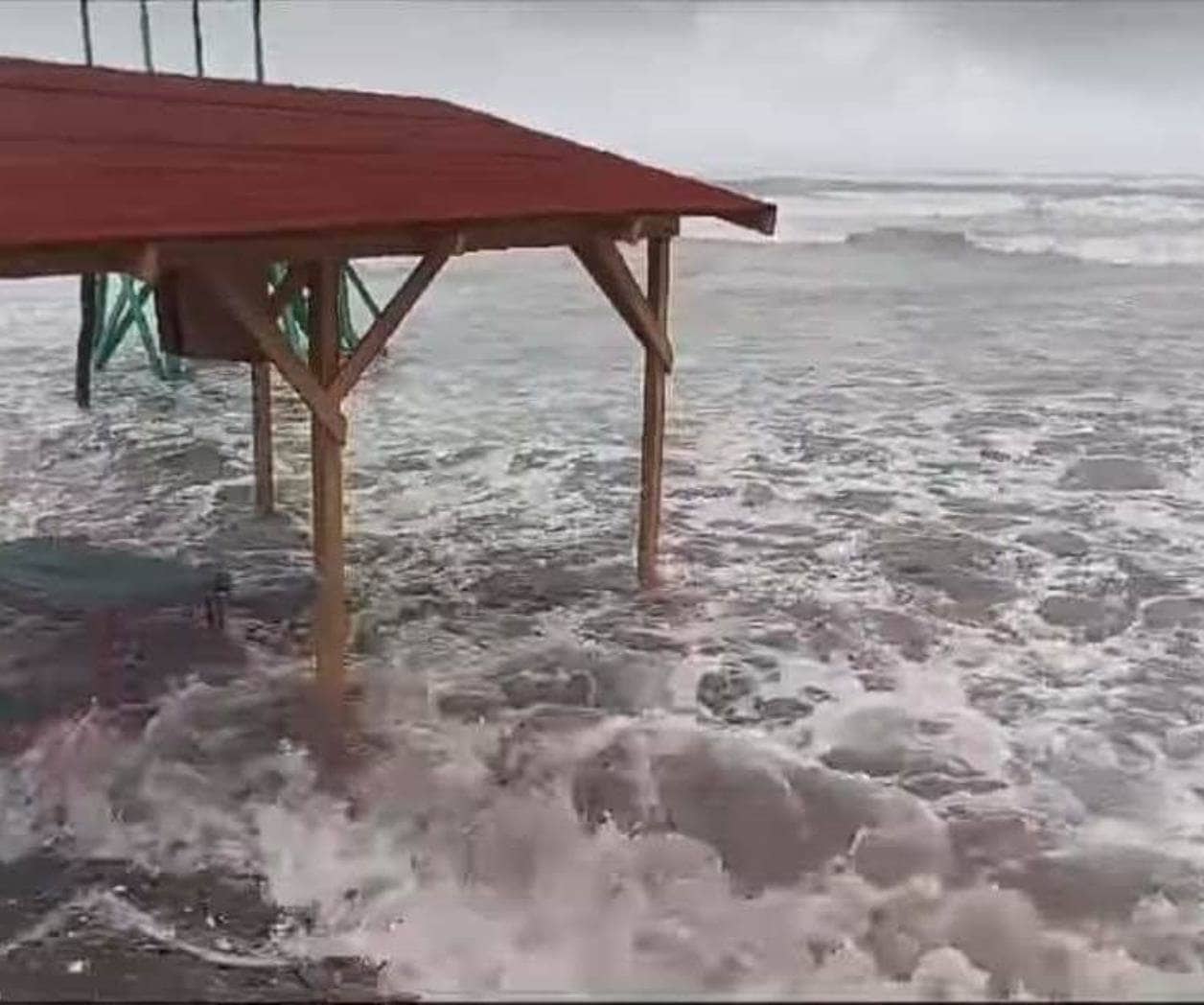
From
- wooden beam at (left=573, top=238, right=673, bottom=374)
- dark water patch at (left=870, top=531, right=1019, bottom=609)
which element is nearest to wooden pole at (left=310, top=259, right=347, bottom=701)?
wooden beam at (left=573, top=238, right=673, bottom=374)

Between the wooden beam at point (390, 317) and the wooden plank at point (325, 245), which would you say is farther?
the wooden beam at point (390, 317)

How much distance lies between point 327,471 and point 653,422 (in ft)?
3.83

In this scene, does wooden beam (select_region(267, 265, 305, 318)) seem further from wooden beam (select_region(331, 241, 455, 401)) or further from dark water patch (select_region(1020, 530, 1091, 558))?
dark water patch (select_region(1020, 530, 1091, 558))

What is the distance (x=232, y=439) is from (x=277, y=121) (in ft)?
10.0

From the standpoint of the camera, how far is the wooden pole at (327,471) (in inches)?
135

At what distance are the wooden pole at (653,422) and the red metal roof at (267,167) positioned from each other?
26 cm

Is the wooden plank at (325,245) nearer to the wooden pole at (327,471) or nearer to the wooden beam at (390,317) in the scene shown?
the wooden beam at (390,317)

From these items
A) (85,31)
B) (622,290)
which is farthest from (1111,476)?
(85,31)

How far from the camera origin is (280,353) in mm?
3139

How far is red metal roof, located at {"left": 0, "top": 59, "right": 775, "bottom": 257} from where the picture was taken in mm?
2885

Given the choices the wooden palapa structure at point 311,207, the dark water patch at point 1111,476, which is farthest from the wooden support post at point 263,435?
the dark water patch at point 1111,476

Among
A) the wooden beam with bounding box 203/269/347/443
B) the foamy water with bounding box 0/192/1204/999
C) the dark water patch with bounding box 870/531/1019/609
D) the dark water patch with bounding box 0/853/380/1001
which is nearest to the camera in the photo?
the dark water patch with bounding box 0/853/380/1001

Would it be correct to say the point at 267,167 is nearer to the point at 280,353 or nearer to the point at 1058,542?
the point at 280,353

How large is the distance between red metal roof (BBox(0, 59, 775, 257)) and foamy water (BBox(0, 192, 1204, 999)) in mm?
1206
